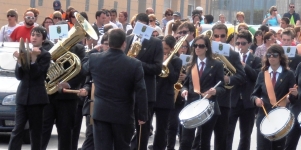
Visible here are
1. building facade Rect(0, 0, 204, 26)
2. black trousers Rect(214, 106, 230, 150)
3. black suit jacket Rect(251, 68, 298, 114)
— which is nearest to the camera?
black suit jacket Rect(251, 68, 298, 114)

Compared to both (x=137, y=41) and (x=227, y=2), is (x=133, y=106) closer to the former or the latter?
(x=137, y=41)

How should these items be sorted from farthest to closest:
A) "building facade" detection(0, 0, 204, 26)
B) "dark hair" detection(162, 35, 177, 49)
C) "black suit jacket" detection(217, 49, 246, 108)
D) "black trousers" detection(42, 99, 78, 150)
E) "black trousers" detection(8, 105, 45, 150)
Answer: "building facade" detection(0, 0, 204, 26) < "dark hair" detection(162, 35, 177, 49) < "black suit jacket" detection(217, 49, 246, 108) < "black trousers" detection(42, 99, 78, 150) < "black trousers" detection(8, 105, 45, 150)

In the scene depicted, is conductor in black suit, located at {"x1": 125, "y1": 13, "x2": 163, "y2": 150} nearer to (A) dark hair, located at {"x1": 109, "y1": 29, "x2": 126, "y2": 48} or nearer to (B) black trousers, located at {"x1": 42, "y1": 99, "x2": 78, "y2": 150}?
(B) black trousers, located at {"x1": 42, "y1": 99, "x2": 78, "y2": 150}

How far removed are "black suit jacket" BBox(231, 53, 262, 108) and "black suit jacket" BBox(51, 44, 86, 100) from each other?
7.64 ft

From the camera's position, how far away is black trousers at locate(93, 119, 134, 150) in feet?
31.7

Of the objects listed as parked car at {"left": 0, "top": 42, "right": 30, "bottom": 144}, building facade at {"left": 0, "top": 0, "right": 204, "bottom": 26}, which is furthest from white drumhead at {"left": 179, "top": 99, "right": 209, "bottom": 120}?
building facade at {"left": 0, "top": 0, "right": 204, "bottom": 26}

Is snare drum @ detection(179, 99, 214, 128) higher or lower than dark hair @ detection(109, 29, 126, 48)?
lower

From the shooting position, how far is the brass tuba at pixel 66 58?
11.5m

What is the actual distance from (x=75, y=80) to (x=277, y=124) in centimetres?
284

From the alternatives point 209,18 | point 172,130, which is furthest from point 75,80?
point 209,18

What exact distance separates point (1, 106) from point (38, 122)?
227cm

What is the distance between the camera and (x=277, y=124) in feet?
35.5

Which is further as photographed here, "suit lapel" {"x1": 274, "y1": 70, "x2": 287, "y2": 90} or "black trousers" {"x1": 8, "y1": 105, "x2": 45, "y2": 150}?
"suit lapel" {"x1": 274, "y1": 70, "x2": 287, "y2": 90}

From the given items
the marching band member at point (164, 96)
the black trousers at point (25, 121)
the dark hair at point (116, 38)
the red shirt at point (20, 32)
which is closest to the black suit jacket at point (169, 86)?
the marching band member at point (164, 96)
